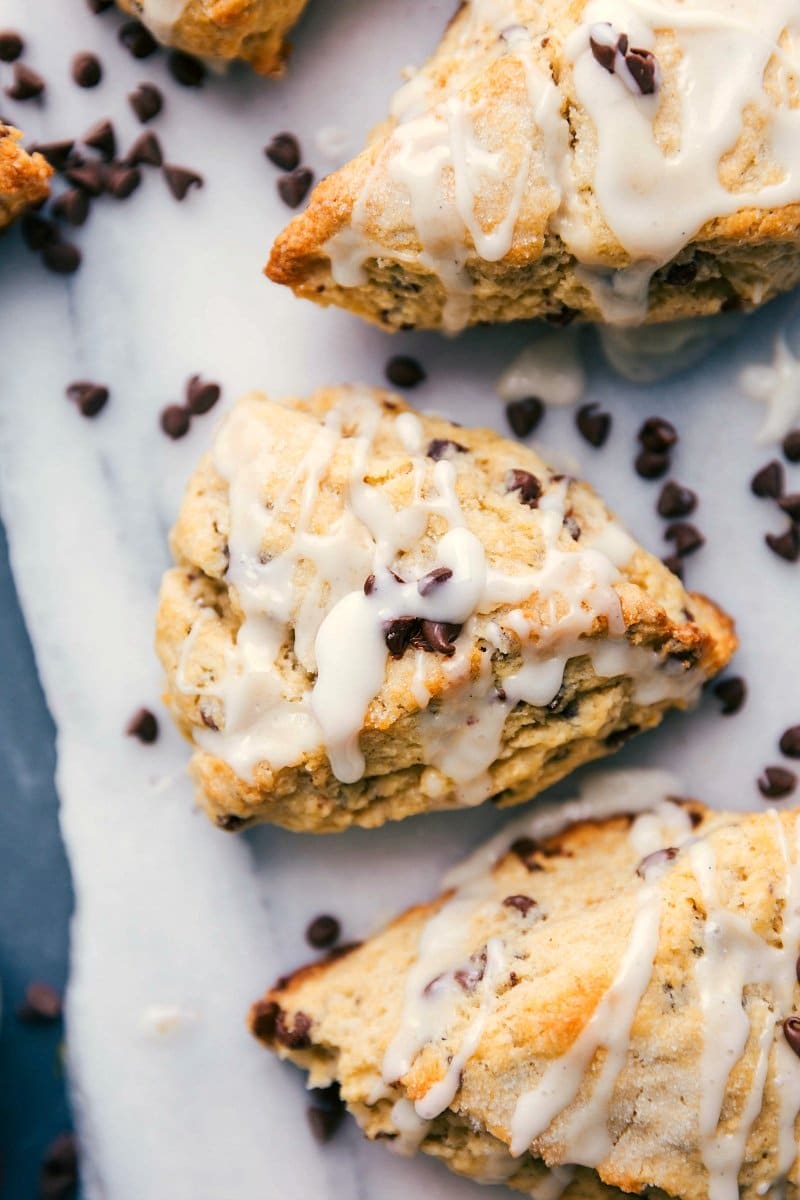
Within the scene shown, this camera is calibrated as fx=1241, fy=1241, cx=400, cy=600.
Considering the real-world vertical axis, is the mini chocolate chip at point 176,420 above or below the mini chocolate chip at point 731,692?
above

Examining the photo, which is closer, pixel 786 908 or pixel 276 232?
pixel 786 908

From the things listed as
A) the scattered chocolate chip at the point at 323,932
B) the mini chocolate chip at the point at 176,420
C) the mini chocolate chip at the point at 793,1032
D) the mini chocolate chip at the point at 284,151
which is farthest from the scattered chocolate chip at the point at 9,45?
the mini chocolate chip at the point at 793,1032

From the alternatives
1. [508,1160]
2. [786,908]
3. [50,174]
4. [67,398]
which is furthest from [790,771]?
[50,174]

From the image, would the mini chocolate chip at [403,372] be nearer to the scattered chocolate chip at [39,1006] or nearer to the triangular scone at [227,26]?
the triangular scone at [227,26]

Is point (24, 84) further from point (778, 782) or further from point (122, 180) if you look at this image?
point (778, 782)

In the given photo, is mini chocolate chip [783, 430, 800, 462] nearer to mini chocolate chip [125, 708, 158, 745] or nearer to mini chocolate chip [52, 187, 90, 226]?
mini chocolate chip [125, 708, 158, 745]

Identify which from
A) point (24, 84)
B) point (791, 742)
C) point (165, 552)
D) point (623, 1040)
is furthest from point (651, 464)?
point (24, 84)

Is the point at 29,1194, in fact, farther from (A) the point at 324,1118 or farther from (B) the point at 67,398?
(B) the point at 67,398
